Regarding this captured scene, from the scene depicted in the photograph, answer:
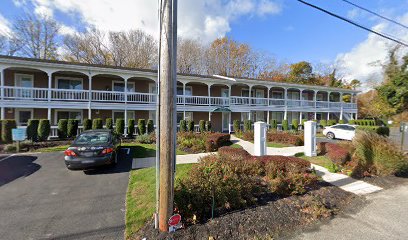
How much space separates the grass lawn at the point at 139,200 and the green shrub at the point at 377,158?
779cm

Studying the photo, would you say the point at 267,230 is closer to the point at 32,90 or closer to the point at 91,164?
the point at 91,164

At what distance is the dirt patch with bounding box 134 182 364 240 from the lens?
12.1ft

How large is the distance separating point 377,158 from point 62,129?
18.3m

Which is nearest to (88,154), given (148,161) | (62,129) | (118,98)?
(148,161)

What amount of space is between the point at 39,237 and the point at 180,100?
1699 cm

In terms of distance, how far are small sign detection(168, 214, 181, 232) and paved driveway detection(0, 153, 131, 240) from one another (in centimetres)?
111

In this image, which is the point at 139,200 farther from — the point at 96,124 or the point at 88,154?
the point at 96,124

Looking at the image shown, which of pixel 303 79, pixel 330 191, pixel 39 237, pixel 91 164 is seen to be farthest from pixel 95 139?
pixel 303 79

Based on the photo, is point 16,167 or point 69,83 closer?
point 16,167

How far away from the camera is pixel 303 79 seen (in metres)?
46.5

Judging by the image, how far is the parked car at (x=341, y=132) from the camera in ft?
61.8

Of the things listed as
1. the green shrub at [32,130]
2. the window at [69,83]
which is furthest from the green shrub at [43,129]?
the window at [69,83]

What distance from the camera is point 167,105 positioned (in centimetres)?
349

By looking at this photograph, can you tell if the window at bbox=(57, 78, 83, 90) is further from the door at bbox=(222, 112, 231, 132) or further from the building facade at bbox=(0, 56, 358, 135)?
the door at bbox=(222, 112, 231, 132)
